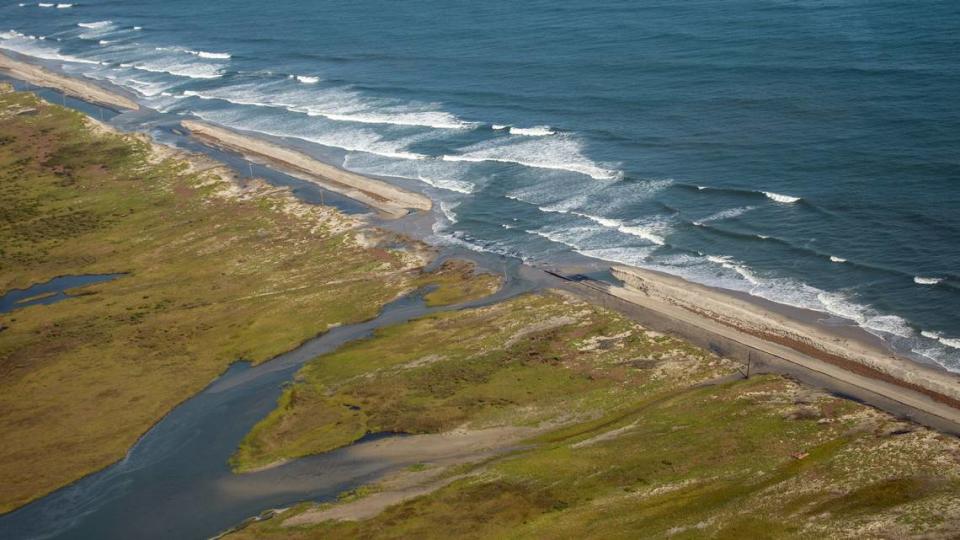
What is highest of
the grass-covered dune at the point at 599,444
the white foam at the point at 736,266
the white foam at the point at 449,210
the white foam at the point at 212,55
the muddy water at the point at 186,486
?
the white foam at the point at 212,55

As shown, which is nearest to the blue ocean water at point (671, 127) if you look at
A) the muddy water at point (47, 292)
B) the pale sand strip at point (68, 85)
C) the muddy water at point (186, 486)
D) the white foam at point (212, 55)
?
the white foam at point (212, 55)

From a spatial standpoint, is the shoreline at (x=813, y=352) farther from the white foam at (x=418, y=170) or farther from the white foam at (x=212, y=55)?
the white foam at (x=212, y=55)

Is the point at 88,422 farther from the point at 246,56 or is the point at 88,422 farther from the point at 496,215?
the point at 246,56

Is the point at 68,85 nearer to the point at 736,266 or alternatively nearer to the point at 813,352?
the point at 736,266

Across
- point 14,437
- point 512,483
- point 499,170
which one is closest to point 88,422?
point 14,437

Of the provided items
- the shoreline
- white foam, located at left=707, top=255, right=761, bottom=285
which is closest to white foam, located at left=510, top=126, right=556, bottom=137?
the shoreline

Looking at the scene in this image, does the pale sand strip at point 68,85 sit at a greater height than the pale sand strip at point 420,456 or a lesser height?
greater

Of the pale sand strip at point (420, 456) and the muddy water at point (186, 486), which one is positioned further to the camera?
the muddy water at point (186, 486)
